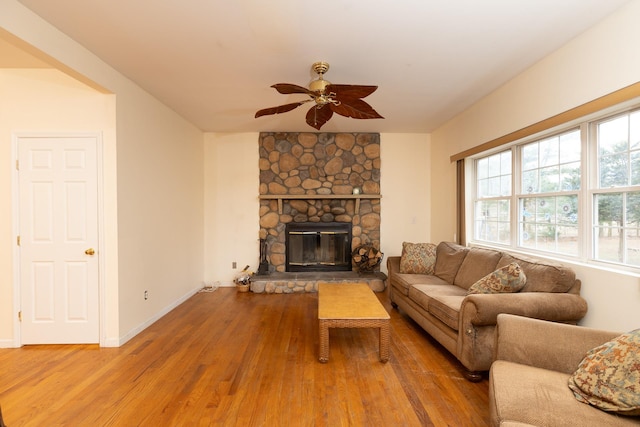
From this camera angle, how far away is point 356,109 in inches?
105

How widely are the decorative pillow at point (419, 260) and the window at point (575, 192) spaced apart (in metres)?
0.83

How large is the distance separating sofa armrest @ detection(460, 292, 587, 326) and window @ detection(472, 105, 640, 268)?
0.48 meters

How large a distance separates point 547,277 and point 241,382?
254cm

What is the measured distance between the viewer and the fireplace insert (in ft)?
16.9

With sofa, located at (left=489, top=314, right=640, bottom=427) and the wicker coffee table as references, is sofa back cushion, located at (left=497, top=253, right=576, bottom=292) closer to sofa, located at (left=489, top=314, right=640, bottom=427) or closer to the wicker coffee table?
sofa, located at (left=489, top=314, right=640, bottom=427)

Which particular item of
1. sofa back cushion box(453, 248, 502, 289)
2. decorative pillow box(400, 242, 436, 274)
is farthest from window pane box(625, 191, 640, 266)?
decorative pillow box(400, 242, 436, 274)

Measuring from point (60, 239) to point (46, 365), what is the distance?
1117 millimetres

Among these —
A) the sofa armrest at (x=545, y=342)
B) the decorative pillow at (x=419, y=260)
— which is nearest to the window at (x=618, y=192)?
the sofa armrest at (x=545, y=342)

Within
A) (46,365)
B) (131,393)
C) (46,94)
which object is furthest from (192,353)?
(46,94)

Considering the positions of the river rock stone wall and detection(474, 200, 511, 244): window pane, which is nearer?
detection(474, 200, 511, 244): window pane

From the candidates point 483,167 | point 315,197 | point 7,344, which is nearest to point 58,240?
point 7,344

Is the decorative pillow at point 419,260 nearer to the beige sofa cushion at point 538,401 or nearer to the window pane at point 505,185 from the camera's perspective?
the window pane at point 505,185

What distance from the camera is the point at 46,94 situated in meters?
2.85

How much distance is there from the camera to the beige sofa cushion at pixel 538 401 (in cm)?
124
